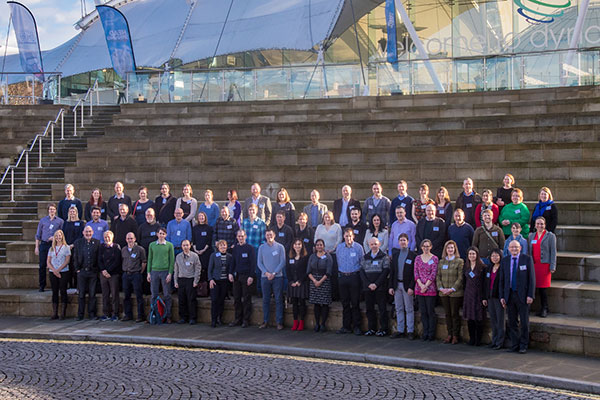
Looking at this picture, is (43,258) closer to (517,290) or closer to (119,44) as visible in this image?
(517,290)

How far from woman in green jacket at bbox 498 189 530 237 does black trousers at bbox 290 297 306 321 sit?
346 centimetres

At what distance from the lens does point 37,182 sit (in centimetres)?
1945

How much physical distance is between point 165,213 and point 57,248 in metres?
2.05

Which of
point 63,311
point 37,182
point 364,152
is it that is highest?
point 364,152

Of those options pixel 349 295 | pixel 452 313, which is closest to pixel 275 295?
pixel 349 295

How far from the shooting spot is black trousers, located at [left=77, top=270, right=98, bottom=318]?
13.9 meters

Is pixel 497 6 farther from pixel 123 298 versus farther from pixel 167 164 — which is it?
pixel 123 298

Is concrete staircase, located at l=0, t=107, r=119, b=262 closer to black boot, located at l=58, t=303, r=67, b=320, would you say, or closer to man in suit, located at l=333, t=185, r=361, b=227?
black boot, located at l=58, t=303, r=67, b=320

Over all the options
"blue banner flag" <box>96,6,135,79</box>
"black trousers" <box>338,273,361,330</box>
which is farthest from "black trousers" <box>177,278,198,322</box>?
"blue banner flag" <box>96,6,135,79</box>

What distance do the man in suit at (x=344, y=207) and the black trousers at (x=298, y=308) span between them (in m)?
1.65

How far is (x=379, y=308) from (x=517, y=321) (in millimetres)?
2231

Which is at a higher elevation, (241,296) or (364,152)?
(364,152)

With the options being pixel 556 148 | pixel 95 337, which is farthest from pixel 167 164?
pixel 556 148

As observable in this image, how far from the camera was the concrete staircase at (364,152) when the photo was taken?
1457 centimetres
